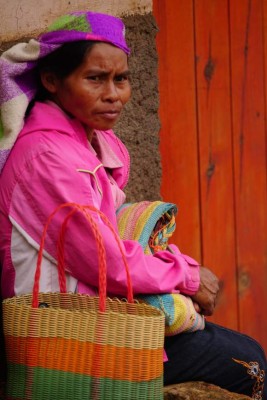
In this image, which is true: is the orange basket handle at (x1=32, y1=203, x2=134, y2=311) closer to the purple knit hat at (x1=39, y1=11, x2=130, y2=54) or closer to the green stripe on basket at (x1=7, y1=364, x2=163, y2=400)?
the green stripe on basket at (x1=7, y1=364, x2=163, y2=400)

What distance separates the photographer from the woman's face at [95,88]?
311 cm

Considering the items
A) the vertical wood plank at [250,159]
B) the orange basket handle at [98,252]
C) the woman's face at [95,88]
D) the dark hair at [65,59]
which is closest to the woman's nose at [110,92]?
the woman's face at [95,88]

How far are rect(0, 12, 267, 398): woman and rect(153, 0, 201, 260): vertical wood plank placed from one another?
85cm

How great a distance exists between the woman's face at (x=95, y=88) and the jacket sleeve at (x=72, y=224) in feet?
0.93

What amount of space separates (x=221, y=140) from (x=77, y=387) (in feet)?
6.74

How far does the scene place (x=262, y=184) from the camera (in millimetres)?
4609

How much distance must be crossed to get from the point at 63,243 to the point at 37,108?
56 cm

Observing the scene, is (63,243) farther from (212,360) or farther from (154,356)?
(212,360)

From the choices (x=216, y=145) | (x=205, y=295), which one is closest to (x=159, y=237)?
(x=205, y=295)

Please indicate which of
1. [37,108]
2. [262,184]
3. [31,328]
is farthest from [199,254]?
[31,328]

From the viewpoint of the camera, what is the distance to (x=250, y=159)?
4555mm

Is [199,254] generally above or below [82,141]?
below

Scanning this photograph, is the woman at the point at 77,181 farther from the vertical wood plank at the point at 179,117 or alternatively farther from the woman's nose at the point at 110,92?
the vertical wood plank at the point at 179,117

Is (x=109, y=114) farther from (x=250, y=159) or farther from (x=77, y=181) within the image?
(x=250, y=159)
